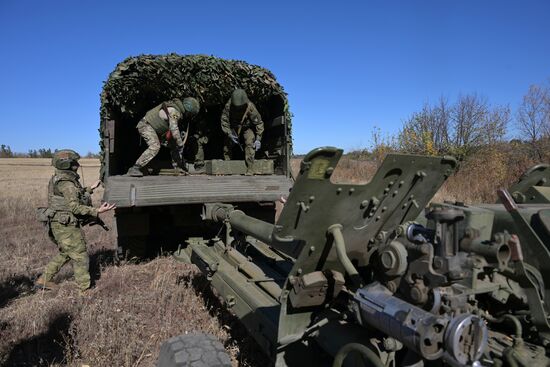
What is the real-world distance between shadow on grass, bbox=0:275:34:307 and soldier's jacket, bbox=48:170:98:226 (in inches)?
37.5

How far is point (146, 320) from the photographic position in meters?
4.35

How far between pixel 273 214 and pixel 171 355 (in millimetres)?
4433

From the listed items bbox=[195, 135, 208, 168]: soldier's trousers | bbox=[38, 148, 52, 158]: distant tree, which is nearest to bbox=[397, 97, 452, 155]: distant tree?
bbox=[195, 135, 208, 168]: soldier's trousers

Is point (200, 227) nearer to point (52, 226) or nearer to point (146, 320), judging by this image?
point (52, 226)

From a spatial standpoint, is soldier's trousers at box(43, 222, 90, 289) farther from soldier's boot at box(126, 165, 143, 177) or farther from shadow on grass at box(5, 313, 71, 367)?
shadow on grass at box(5, 313, 71, 367)

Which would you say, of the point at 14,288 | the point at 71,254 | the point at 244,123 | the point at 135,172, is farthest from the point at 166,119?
the point at 14,288

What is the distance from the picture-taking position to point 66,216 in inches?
217

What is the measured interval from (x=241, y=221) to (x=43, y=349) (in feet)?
6.90

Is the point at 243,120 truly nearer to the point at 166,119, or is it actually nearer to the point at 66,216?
the point at 166,119

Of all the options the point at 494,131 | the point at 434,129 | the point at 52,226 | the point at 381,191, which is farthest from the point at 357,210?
the point at 434,129

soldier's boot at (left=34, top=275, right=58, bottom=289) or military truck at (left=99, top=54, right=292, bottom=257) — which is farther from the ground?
military truck at (left=99, top=54, right=292, bottom=257)

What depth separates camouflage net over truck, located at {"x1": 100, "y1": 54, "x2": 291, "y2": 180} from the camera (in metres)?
6.29

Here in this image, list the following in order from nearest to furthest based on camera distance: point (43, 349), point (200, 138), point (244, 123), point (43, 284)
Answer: point (43, 349) → point (43, 284) → point (244, 123) → point (200, 138)

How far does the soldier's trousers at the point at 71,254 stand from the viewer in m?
5.46
